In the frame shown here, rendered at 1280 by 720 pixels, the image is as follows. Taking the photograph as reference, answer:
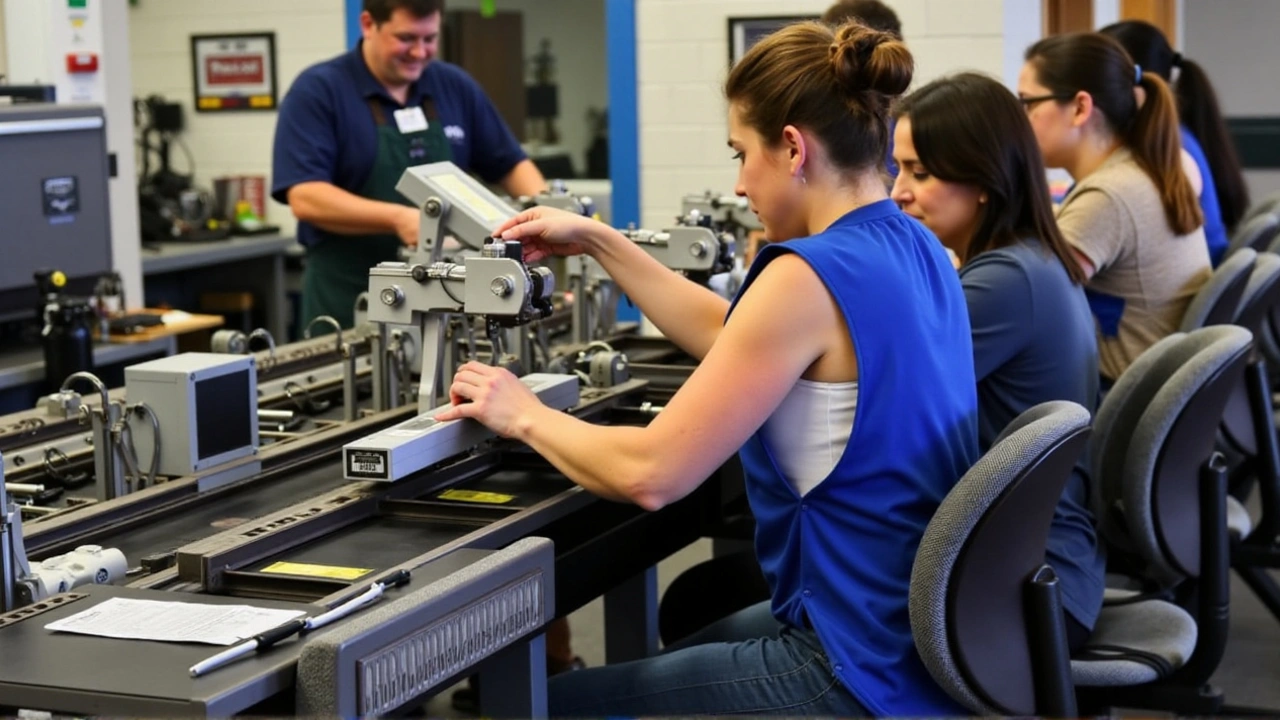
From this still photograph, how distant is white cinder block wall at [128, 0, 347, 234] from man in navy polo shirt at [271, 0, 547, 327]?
2448 mm

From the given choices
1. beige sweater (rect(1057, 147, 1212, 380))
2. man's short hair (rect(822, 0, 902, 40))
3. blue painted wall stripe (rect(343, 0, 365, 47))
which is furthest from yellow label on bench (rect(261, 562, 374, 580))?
blue painted wall stripe (rect(343, 0, 365, 47))

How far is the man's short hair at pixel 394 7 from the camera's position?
3844 mm

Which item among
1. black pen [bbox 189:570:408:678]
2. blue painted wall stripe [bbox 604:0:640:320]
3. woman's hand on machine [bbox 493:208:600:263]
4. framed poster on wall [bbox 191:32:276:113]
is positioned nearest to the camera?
black pen [bbox 189:570:408:678]

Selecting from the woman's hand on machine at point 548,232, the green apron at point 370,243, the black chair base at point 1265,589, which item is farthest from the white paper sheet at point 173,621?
the black chair base at point 1265,589

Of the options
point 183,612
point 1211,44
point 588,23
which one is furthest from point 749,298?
point 588,23

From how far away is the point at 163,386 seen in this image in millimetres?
2121

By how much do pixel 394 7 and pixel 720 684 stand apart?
2366mm

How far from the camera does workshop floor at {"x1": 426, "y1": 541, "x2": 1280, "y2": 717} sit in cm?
361

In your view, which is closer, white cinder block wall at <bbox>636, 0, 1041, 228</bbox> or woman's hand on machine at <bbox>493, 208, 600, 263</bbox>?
woman's hand on machine at <bbox>493, 208, 600, 263</bbox>

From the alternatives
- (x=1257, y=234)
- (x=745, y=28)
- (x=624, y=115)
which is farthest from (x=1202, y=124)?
(x=624, y=115)

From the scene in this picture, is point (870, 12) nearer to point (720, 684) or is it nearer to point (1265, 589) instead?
point (1265, 589)

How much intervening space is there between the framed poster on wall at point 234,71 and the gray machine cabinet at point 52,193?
246 cm

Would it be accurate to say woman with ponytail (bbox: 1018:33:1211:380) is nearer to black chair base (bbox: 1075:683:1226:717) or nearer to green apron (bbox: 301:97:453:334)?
black chair base (bbox: 1075:683:1226:717)

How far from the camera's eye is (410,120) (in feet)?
13.2
